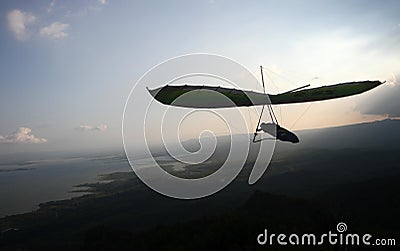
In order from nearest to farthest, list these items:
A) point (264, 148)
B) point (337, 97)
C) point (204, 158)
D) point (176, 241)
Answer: point (204, 158) < point (264, 148) < point (337, 97) < point (176, 241)

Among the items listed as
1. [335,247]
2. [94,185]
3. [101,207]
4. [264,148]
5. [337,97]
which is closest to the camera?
[264,148]

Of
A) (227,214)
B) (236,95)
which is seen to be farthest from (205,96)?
(227,214)

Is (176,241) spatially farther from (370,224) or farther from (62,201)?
(62,201)

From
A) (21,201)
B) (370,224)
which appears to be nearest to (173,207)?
(370,224)

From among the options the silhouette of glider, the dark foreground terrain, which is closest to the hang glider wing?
the silhouette of glider

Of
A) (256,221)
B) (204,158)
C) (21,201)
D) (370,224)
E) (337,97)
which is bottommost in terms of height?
(21,201)

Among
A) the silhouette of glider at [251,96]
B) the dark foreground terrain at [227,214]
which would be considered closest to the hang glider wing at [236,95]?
the silhouette of glider at [251,96]

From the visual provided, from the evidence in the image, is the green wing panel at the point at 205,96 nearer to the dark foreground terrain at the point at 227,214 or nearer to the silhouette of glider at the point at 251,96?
the silhouette of glider at the point at 251,96

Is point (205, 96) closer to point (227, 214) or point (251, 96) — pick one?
point (251, 96)
